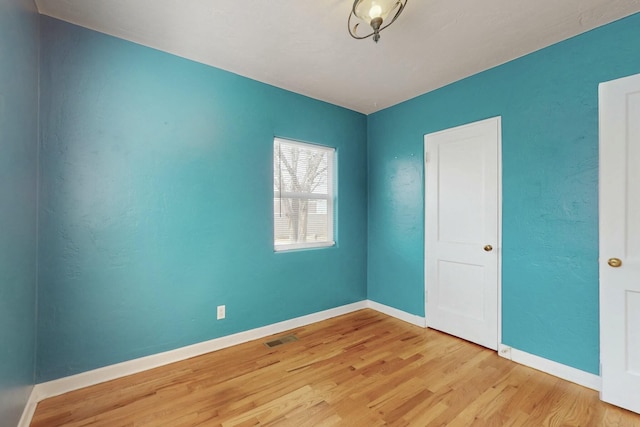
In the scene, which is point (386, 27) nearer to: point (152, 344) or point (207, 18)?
point (207, 18)

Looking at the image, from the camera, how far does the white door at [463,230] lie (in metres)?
2.54

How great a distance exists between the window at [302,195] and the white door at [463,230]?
3.88 ft

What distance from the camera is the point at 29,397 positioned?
1.72 metres

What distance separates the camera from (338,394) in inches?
75.2

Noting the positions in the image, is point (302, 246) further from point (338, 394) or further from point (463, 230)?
point (463, 230)

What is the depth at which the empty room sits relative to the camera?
5.72ft

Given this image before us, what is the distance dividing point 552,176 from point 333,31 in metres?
2.05

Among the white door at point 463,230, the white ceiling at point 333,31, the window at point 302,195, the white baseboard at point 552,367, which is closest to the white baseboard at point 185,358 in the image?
the white baseboard at point 552,367

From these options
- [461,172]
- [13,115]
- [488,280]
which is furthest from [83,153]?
[488,280]

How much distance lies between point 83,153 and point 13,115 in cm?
56

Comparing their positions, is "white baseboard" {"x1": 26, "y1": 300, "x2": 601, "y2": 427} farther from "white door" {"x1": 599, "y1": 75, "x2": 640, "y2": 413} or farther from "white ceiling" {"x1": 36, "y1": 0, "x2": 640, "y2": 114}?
"white ceiling" {"x1": 36, "y1": 0, "x2": 640, "y2": 114}

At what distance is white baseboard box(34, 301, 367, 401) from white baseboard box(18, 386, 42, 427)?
3 cm

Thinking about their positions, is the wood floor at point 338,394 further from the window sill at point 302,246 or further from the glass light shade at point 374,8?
the glass light shade at point 374,8

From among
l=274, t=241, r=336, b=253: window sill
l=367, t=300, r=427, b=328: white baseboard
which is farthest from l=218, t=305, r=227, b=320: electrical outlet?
l=367, t=300, r=427, b=328: white baseboard
